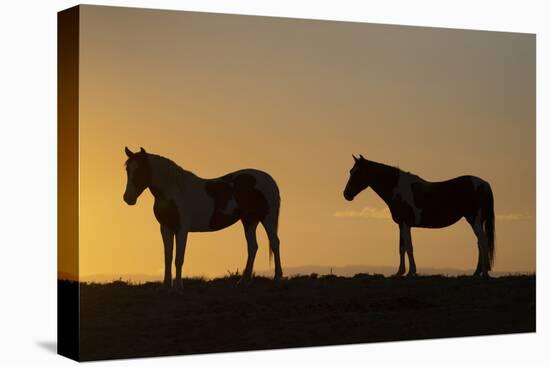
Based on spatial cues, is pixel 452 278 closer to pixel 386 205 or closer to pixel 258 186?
pixel 386 205

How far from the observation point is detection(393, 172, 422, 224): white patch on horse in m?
12.3

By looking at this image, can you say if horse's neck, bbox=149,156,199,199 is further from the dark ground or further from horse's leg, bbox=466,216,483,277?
horse's leg, bbox=466,216,483,277

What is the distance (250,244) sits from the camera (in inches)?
456

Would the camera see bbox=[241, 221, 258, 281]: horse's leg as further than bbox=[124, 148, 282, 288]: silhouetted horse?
Yes

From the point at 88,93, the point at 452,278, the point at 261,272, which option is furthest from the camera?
the point at 452,278

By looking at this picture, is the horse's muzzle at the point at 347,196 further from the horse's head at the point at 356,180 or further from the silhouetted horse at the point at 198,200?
the silhouetted horse at the point at 198,200

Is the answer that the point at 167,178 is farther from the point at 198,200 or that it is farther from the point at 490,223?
the point at 490,223

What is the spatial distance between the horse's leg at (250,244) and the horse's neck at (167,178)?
2.16 ft

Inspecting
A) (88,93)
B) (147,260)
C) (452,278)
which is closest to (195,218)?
(147,260)

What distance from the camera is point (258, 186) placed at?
38.2ft

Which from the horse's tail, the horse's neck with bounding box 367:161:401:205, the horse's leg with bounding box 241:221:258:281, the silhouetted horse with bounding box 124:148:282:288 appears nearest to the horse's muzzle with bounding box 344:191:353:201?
the horse's neck with bounding box 367:161:401:205

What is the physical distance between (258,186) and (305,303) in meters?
1.08

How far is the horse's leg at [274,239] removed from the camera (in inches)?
459

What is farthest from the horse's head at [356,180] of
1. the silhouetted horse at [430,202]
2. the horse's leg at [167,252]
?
the horse's leg at [167,252]
